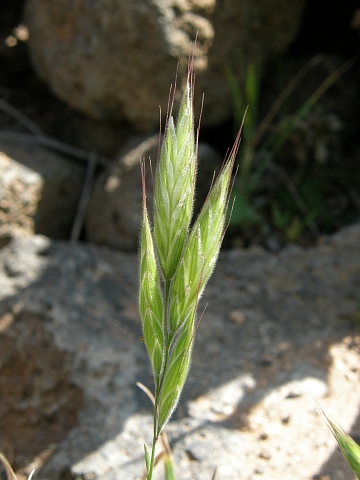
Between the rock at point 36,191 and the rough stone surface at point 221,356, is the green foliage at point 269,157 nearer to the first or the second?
the rough stone surface at point 221,356

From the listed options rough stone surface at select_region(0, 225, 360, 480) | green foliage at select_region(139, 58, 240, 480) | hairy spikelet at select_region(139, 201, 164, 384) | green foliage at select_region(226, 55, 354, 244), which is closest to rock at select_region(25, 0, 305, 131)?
green foliage at select_region(226, 55, 354, 244)

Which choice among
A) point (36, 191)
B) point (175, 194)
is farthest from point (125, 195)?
point (175, 194)

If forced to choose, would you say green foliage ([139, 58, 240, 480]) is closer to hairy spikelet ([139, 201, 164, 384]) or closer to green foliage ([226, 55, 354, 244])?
hairy spikelet ([139, 201, 164, 384])

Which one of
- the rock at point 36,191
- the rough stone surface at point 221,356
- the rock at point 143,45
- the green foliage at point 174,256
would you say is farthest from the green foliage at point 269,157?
the green foliage at point 174,256

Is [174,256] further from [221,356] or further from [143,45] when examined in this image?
[143,45]

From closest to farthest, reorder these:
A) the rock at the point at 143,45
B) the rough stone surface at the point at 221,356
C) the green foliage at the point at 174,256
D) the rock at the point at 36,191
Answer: the green foliage at the point at 174,256
the rough stone surface at the point at 221,356
the rock at the point at 143,45
the rock at the point at 36,191

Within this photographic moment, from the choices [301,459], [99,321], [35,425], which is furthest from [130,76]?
[301,459]

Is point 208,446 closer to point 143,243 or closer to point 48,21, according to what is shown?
point 143,243
